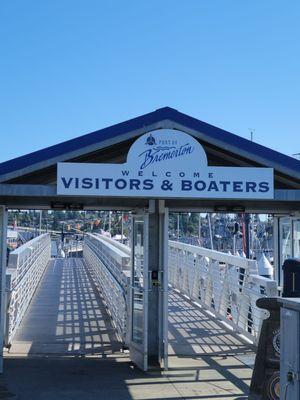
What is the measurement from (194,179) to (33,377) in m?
3.46

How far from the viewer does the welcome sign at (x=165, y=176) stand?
7809 mm

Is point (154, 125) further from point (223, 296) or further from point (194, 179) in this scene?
point (223, 296)

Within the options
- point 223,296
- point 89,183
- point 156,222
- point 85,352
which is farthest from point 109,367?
point 223,296

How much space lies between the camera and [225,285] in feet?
40.8

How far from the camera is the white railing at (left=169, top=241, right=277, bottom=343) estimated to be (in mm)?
10383

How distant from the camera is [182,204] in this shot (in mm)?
9148

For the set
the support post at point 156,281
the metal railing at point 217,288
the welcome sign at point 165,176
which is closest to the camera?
the welcome sign at point 165,176

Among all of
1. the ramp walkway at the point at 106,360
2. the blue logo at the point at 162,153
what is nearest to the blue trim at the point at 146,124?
the blue logo at the point at 162,153

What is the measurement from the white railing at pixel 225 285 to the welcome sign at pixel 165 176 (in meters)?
2.04

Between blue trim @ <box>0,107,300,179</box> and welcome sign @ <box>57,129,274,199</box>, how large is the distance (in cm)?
28

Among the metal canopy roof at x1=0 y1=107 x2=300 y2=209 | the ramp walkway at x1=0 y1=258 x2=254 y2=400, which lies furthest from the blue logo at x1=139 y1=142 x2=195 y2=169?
the ramp walkway at x1=0 y1=258 x2=254 y2=400

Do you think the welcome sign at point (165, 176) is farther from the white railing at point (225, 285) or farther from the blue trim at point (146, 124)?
the white railing at point (225, 285)

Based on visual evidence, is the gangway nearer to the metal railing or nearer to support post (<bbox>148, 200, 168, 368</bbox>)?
the metal railing

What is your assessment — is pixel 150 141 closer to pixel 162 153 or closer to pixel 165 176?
pixel 162 153
